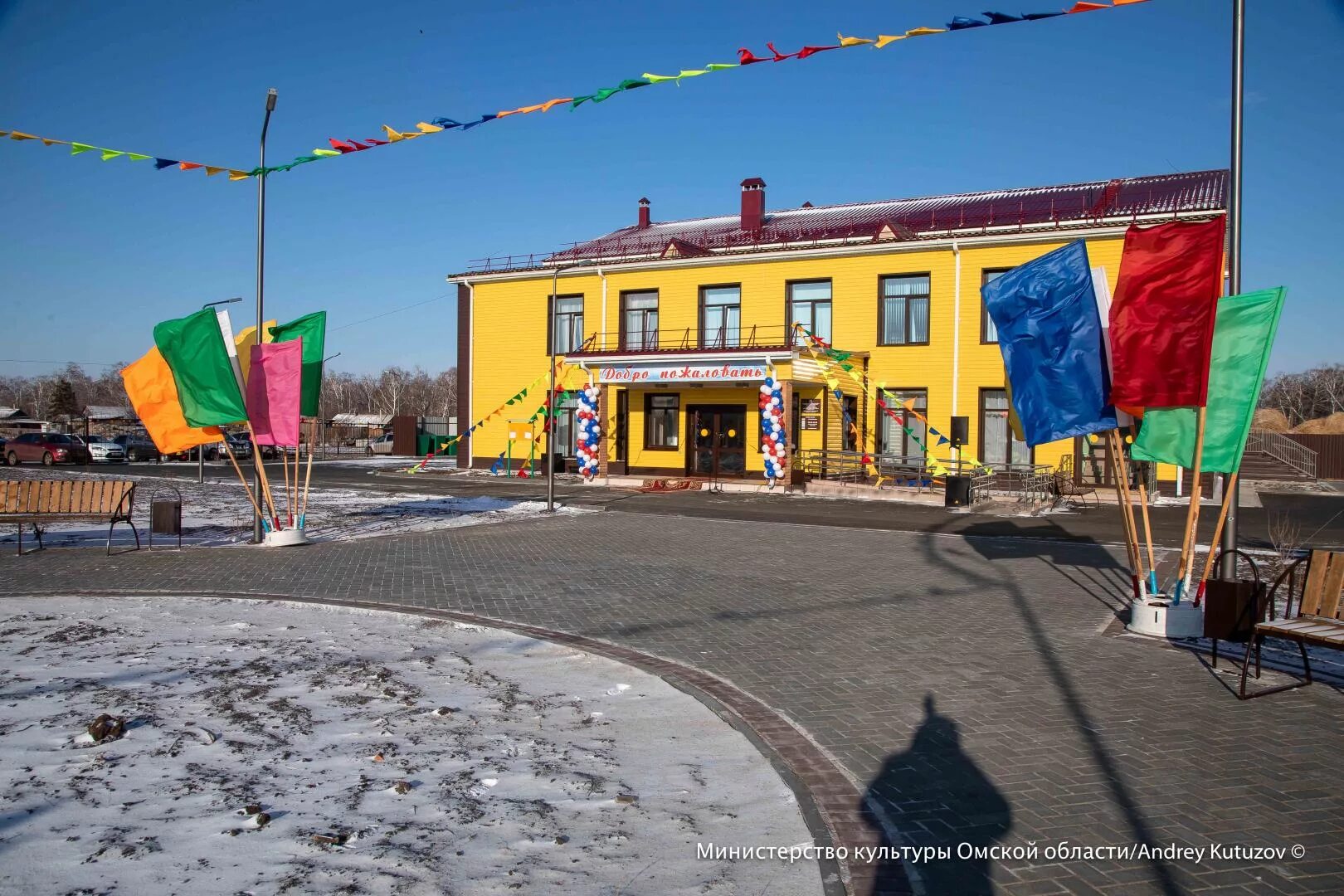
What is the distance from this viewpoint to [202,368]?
13.3 metres

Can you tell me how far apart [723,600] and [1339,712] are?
18.8 ft

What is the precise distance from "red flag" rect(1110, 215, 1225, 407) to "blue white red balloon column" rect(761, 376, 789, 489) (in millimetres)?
18334

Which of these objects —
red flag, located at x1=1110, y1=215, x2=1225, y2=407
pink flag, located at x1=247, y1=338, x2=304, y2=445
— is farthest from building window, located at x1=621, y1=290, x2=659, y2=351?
red flag, located at x1=1110, y1=215, x2=1225, y2=407

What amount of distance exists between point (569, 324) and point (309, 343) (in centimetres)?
2142

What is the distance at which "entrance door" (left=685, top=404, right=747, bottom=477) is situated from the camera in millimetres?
31531

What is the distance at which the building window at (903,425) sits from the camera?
29438 mm

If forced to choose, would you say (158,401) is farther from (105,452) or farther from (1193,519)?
(105,452)

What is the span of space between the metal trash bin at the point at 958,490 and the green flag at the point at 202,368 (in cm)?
1631

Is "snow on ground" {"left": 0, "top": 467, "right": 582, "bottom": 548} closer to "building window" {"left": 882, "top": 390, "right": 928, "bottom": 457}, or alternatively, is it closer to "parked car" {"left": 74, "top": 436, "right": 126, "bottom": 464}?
"building window" {"left": 882, "top": 390, "right": 928, "bottom": 457}

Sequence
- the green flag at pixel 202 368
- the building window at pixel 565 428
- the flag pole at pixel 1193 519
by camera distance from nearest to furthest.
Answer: the flag pole at pixel 1193 519 < the green flag at pixel 202 368 < the building window at pixel 565 428

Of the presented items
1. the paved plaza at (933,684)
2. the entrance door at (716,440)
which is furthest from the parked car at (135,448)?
the paved plaza at (933,684)

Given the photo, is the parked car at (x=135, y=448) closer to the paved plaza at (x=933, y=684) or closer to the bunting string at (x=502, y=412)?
the bunting string at (x=502, y=412)

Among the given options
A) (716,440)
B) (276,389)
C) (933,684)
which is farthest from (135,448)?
(933,684)

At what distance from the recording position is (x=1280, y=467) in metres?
39.0
